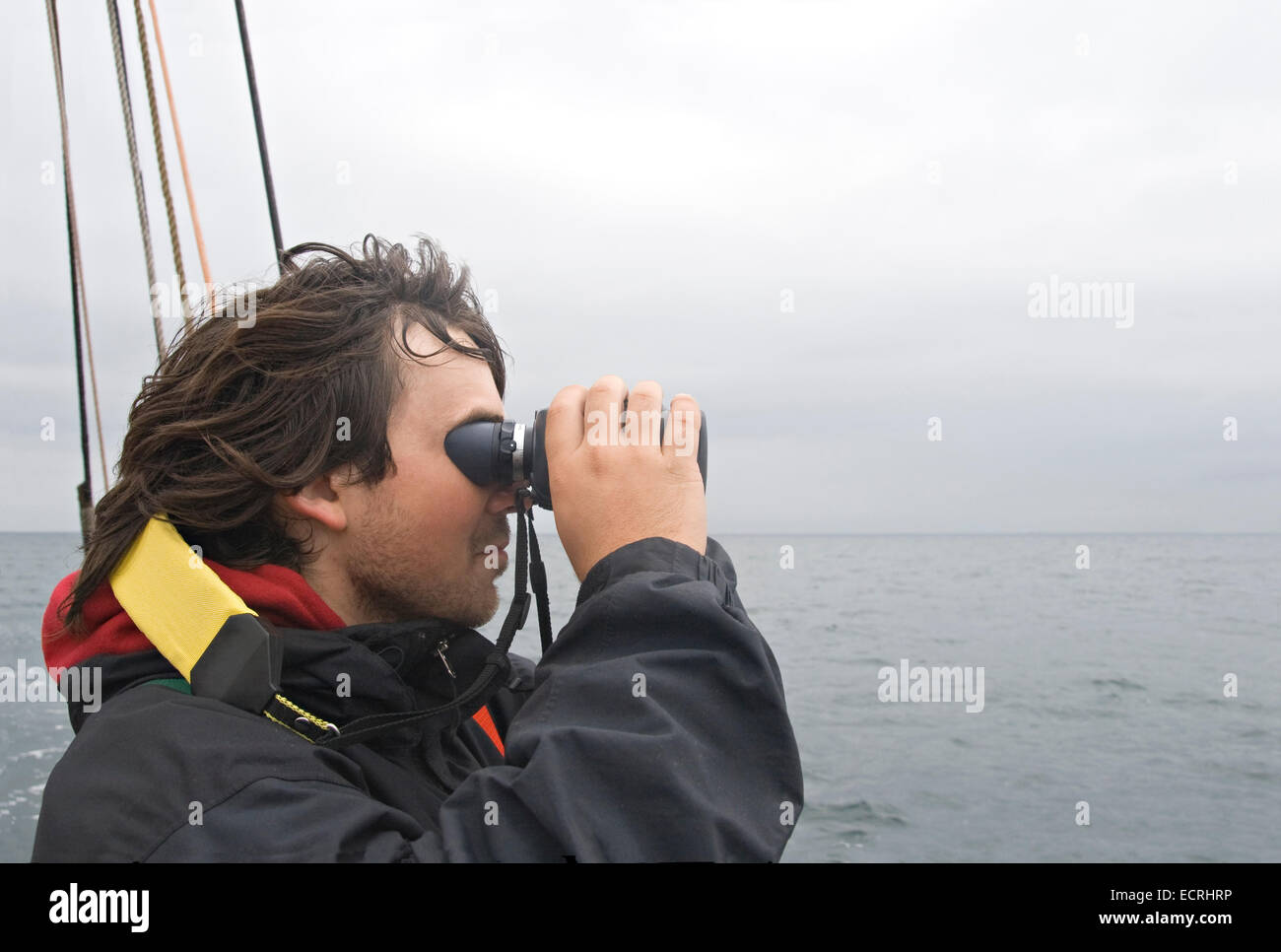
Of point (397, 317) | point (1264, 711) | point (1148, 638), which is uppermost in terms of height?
point (397, 317)

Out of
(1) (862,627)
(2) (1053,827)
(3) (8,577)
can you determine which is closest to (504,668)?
(2) (1053,827)

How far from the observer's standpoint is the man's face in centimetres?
134

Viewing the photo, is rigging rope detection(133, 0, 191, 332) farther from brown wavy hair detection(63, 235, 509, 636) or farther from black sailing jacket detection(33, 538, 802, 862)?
black sailing jacket detection(33, 538, 802, 862)

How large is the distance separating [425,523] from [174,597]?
0.32 metres

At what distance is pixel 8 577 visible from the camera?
22.8m

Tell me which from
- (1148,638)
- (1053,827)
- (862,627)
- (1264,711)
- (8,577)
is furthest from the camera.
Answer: (8,577)

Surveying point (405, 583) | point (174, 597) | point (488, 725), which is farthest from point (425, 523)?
point (488, 725)

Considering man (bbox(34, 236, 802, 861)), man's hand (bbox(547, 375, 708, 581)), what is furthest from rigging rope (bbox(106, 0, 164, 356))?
man's hand (bbox(547, 375, 708, 581))

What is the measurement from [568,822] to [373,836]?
219 millimetres

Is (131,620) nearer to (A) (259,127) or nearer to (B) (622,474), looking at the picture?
(B) (622,474)

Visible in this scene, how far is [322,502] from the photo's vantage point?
1362 mm

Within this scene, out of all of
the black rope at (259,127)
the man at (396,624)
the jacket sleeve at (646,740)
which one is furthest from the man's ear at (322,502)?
the black rope at (259,127)

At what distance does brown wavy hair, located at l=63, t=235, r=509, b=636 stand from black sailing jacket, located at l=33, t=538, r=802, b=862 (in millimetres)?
235

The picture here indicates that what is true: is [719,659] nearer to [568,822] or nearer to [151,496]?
[568,822]
